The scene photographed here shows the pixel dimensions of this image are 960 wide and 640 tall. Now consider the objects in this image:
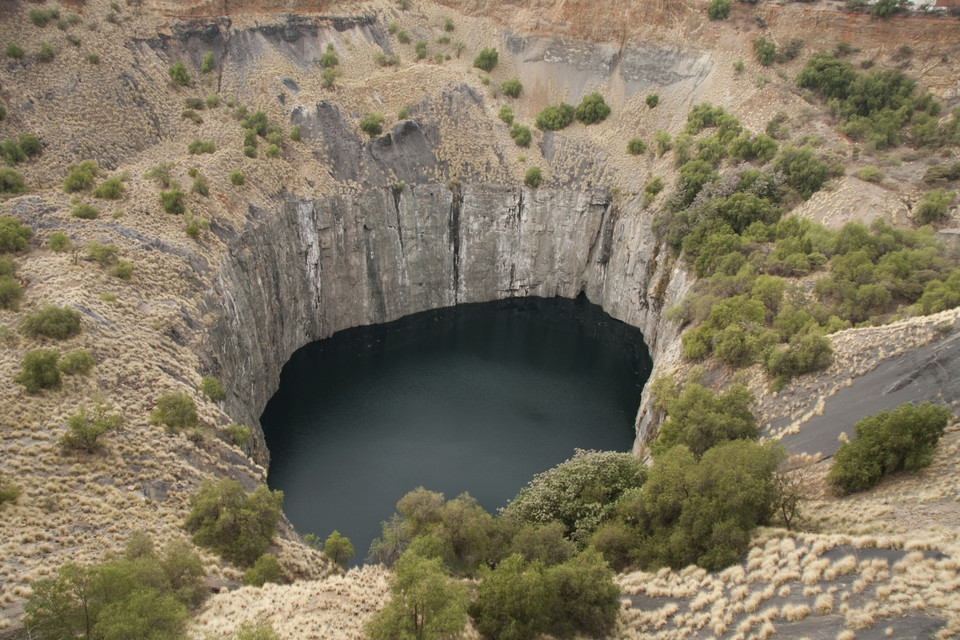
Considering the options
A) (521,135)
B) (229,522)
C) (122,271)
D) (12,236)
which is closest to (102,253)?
(122,271)

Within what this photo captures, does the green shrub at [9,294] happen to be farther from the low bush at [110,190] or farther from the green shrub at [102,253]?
the low bush at [110,190]

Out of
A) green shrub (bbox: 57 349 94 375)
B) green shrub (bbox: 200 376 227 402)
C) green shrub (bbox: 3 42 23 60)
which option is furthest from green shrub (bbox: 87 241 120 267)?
green shrub (bbox: 3 42 23 60)

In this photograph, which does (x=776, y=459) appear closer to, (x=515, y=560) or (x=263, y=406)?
(x=515, y=560)

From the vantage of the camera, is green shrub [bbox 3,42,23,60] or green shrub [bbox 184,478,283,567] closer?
green shrub [bbox 184,478,283,567]

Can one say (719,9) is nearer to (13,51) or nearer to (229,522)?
(13,51)

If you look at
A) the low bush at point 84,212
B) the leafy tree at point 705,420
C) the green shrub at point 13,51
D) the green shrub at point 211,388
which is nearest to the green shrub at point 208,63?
the green shrub at point 13,51

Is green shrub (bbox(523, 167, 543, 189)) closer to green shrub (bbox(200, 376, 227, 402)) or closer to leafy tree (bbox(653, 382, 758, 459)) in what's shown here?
leafy tree (bbox(653, 382, 758, 459))
